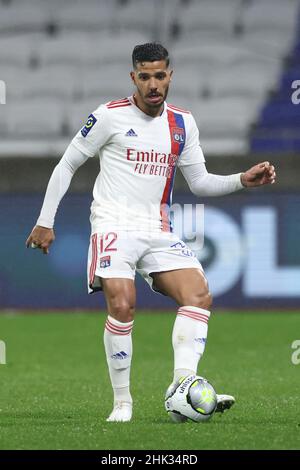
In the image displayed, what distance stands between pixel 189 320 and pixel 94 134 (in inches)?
45.7

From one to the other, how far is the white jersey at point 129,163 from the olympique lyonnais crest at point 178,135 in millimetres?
10

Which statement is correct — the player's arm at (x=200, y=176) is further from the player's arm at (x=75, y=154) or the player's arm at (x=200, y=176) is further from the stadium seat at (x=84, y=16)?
the stadium seat at (x=84, y=16)

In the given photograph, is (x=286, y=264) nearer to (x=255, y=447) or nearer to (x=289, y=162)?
(x=289, y=162)

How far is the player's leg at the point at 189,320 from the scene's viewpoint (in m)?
6.52

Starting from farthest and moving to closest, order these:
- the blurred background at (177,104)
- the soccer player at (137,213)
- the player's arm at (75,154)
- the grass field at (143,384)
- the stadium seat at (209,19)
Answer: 1. the stadium seat at (209,19)
2. the blurred background at (177,104)
3. the player's arm at (75,154)
4. the soccer player at (137,213)
5. the grass field at (143,384)

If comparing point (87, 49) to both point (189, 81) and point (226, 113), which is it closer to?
point (189, 81)

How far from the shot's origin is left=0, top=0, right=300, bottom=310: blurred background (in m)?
14.4

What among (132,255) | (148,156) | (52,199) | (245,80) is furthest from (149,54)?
(245,80)

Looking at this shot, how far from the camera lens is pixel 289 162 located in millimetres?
14461

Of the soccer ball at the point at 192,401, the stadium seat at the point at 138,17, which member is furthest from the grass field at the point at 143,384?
the stadium seat at the point at 138,17

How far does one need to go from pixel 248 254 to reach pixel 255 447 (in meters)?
8.91

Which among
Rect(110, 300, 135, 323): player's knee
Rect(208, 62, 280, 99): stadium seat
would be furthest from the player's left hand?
Rect(208, 62, 280, 99): stadium seat

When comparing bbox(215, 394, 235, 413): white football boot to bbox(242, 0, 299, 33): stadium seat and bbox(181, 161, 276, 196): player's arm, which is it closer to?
bbox(181, 161, 276, 196): player's arm
